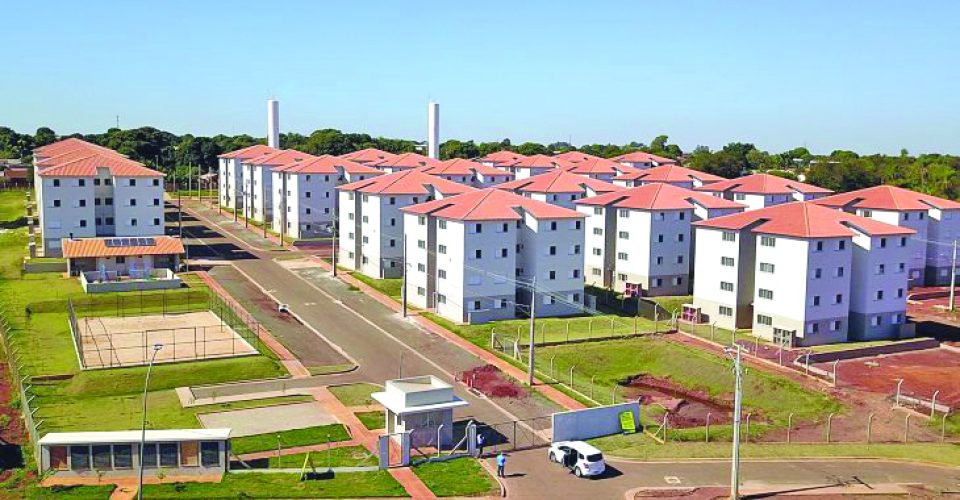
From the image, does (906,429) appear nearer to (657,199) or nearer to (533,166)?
(657,199)

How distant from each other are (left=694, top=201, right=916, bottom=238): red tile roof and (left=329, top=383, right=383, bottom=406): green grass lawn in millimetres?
30880

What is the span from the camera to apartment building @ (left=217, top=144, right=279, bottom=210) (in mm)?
135125

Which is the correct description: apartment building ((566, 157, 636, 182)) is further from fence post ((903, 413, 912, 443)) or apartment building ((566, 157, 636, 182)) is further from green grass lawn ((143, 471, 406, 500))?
green grass lawn ((143, 471, 406, 500))

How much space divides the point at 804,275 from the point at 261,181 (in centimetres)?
7640

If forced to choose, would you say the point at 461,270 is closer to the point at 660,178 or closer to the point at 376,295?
the point at 376,295

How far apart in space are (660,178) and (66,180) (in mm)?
64928

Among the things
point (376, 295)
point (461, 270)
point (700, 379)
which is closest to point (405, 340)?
point (461, 270)

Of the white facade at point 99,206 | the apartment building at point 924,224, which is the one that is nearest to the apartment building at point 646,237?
the apartment building at point 924,224

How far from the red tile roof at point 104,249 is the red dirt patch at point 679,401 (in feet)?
143

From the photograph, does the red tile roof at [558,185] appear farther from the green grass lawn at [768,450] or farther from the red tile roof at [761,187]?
the green grass lawn at [768,450]

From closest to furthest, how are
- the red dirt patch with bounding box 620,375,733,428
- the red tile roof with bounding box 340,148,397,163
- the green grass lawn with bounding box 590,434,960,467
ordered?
the green grass lawn with bounding box 590,434,960,467 < the red dirt patch with bounding box 620,375,733,428 < the red tile roof with bounding box 340,148,397,163

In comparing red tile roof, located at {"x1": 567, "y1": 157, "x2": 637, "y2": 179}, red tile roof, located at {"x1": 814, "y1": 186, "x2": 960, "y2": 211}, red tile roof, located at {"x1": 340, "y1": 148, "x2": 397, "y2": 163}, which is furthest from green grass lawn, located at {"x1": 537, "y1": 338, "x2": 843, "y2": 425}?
red tile roof, located at {"x1": 340, "y1": 148, "x2": 397, "y2": 163}

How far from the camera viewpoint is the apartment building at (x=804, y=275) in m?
61.7

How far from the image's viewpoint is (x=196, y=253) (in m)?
92.0
